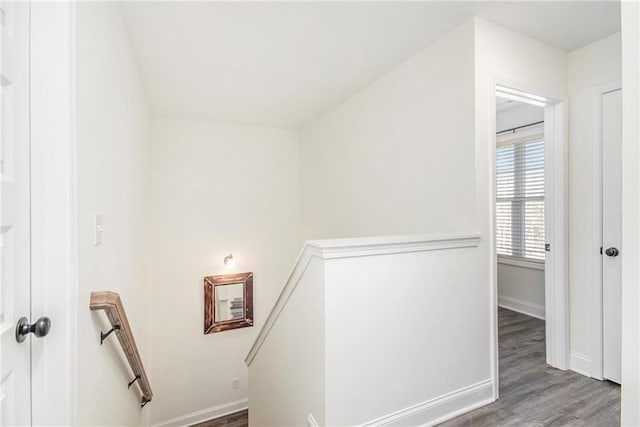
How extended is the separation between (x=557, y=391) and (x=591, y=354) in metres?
0.45

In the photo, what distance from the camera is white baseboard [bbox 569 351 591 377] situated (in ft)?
7.41

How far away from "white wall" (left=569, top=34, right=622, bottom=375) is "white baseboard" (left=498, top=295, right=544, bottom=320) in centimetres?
154

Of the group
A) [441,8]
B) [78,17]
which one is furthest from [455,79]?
[78,17]

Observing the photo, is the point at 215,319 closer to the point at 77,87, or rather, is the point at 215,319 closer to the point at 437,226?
the point at 437,226

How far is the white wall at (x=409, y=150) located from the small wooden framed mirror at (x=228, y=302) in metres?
1.58

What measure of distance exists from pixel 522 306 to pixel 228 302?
3828 millimetres

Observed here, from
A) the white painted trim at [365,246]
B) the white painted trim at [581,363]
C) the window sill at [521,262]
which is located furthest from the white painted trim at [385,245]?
the window sill at [521,262]

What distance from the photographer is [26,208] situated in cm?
91

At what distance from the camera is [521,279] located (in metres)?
4.00

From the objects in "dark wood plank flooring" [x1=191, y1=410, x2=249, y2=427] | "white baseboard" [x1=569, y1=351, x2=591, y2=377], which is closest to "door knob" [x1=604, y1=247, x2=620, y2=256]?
"white baseboard" [x1=569, y1=351, x2=591, y2=377]

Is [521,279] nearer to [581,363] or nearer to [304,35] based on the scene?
[581,363]

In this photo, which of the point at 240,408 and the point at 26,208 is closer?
the point at 26,208

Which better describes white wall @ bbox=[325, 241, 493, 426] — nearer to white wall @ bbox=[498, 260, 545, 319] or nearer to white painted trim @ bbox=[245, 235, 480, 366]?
white painted trim @ bbox=[245, 235, 480, 366]

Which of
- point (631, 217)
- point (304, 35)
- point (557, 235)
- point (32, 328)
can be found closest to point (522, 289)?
point (557, 235)
